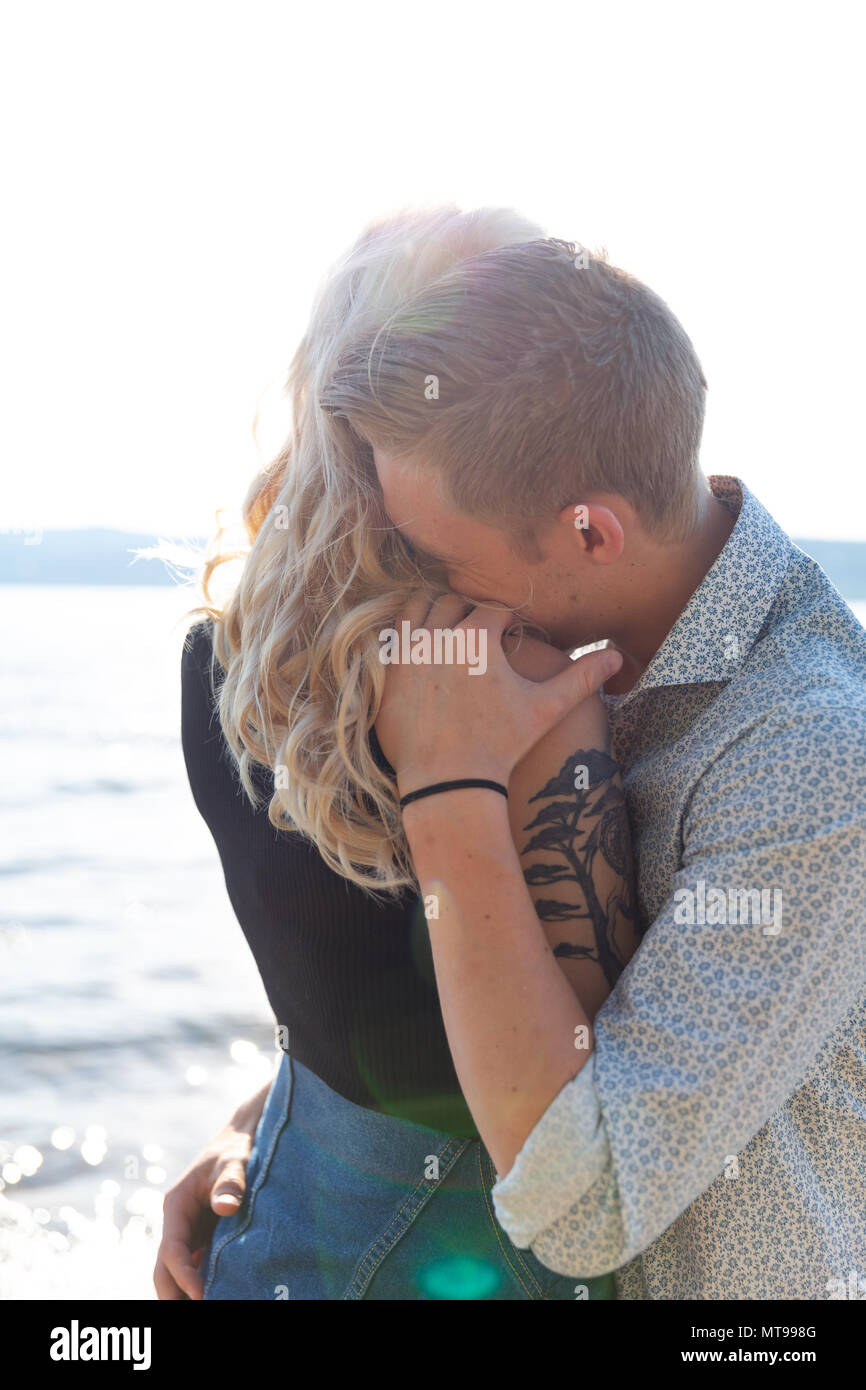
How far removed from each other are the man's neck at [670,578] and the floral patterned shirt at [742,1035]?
A: 19 centimetres

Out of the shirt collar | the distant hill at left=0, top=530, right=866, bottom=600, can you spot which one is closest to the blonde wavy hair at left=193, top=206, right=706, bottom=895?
the shirt collar

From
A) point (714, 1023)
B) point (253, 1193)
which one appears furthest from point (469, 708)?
point (253, 1193)

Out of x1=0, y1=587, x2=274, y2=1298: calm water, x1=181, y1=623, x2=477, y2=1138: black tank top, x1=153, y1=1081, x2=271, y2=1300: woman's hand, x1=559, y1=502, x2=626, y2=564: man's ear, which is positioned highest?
x1=559, y1=502, x2=626, y2=564: man's ear

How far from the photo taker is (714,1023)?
112cm

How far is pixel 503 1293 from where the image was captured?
1372mm

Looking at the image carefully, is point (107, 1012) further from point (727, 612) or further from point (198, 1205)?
point (727, 612)

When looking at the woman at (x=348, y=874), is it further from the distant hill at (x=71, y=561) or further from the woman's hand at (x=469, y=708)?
the distant hill at (x=71, y=561)

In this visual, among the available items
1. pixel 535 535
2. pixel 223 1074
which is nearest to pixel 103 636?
pixel 223 1074

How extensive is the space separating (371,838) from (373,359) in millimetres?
605

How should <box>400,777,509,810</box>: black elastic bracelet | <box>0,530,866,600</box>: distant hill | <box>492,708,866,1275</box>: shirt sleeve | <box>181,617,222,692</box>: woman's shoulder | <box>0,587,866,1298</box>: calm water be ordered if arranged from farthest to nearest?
<box>0,530,866,600</box>: distant hill < <box>0,587,866,1298</box>: calm water < <box>181,617,222,692</box>: woman's shoulder < <box>400,777,509,810</box>: black elastic bracelet < <box>492,708,866,1275</box>: shirt sleeve

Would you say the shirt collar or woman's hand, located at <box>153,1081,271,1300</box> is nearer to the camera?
the shirt collar

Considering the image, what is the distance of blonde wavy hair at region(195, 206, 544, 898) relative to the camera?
1385mm

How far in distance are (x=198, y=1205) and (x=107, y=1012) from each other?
11.4 ft

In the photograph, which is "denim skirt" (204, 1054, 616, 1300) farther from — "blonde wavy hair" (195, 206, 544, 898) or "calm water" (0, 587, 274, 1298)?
"calm water" (0, 587, 274, 1298)
